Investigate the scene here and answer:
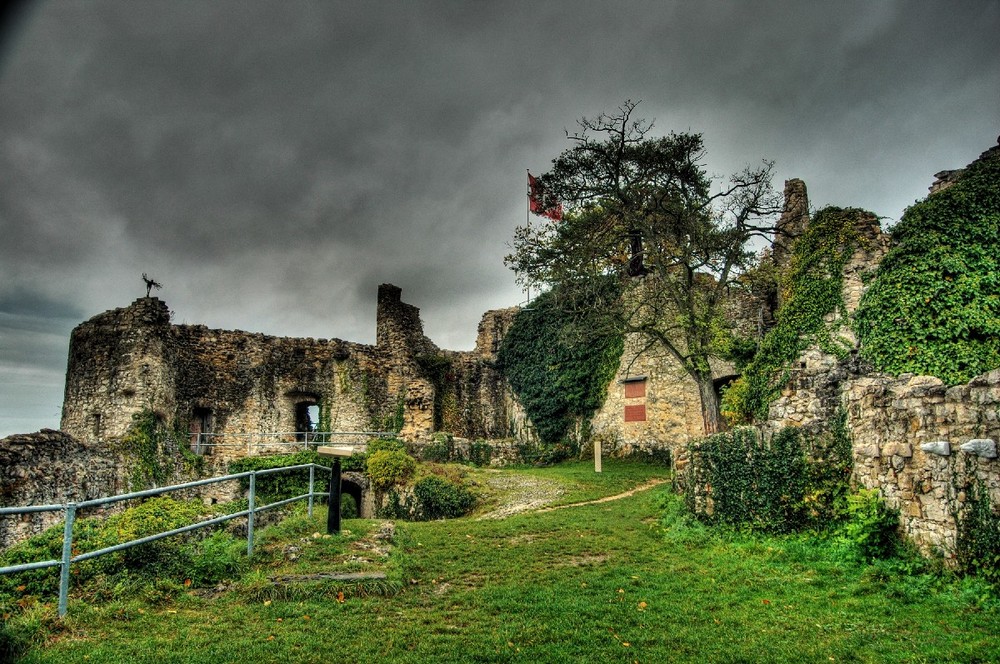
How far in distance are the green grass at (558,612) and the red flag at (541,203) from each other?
513 inches

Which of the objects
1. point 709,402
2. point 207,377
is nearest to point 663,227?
point 709,402

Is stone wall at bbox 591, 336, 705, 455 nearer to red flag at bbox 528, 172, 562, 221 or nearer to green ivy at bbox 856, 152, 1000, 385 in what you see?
red flag at bbox 528, 172, 562, 221

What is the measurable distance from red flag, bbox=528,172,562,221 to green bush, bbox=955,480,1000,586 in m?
14.6

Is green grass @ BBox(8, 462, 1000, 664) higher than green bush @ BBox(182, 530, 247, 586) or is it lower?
lower

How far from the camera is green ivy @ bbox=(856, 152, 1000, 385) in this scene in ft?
28.6

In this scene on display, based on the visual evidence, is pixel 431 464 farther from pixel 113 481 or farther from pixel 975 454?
pixel 975 454

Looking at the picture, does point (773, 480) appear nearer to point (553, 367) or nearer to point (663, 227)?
point (663, 227)

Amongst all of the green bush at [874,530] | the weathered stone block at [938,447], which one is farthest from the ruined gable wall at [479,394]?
the weathered stone block at [938,447]

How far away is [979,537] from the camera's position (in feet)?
19.8

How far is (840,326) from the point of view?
11227mm

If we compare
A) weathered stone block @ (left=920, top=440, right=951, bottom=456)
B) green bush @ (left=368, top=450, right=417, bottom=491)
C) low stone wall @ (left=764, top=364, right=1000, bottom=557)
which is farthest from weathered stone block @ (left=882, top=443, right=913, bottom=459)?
green bush @ (left=368, top=450, right=417, bottom=491)

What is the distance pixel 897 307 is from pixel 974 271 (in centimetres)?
110

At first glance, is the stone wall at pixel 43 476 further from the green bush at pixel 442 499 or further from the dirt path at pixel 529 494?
the dirt path at pixel 529 494

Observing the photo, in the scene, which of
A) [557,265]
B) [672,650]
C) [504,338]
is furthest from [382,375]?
[672,650]
